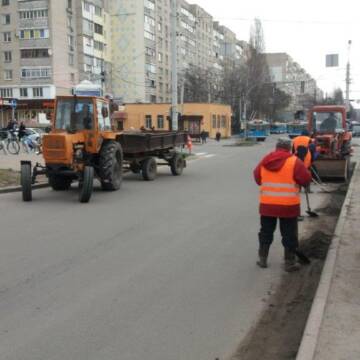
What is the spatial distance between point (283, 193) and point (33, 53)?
244 ft

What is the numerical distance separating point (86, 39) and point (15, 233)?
259ft

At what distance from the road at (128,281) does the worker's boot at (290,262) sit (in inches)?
5.7

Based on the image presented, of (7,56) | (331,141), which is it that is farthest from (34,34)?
(331,141)

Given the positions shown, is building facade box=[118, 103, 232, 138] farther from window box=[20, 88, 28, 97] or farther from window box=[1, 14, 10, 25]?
window box=[1, 14, 10, 25]

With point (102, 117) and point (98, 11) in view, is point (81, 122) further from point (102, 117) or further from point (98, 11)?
point (98, 11)

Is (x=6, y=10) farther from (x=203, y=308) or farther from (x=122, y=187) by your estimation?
(x=203, y=308)

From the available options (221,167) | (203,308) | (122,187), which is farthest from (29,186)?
(221,167)

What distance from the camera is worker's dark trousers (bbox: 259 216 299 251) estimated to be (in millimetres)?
6738

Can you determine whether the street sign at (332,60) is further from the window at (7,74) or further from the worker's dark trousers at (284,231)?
the window at (7,74)

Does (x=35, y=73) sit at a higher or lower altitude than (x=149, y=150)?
higher

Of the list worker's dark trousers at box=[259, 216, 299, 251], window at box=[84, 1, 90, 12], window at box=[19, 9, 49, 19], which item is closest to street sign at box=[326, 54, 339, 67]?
window at box=[19, 9, 49, 19]

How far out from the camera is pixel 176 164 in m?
19.8

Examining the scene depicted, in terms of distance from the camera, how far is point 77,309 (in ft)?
17.3

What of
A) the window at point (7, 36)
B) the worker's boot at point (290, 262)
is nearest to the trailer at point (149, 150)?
the worker's boot at point (290, 262)
